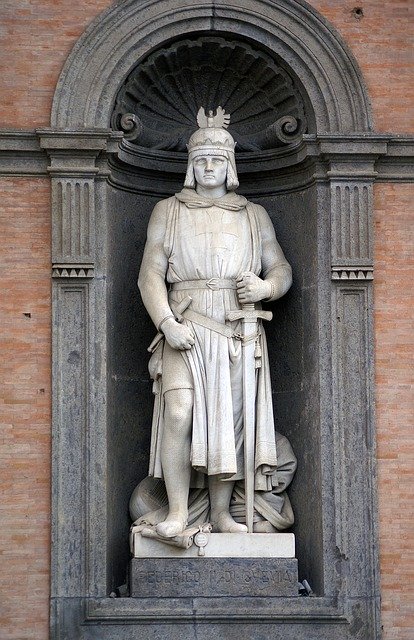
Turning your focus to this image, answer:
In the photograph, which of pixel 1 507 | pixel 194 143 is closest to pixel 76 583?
pixel 1 507

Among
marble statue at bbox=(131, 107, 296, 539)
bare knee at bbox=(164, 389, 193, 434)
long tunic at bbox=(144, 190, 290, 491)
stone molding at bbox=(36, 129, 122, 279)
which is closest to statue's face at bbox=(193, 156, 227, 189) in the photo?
marble statue at bbox=(131, 107, 296, 539)

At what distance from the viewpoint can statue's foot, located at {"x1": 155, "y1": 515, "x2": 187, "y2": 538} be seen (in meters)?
14.5

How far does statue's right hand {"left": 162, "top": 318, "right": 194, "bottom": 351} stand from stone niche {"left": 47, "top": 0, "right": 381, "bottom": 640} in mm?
631

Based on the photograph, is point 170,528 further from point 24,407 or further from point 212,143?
point 212,143

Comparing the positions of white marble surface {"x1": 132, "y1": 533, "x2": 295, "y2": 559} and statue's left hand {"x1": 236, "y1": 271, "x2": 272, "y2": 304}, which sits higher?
statue's left hand {"x1": 236, "y1": 271, "x2": 272, "y2": 304}

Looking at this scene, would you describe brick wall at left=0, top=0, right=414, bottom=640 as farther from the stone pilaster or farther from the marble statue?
the marble statue

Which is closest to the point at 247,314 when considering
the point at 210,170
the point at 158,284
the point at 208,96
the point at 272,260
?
the point at 272,260

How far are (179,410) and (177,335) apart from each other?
65 centimetres

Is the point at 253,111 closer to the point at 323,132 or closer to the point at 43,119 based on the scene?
the point at 323,132

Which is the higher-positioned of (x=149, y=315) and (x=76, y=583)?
(x=149, y=315)

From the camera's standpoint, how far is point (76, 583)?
14.6 m

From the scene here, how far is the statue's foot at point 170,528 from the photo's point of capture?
570 inches

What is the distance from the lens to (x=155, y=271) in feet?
49.4

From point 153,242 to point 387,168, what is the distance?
2.23m
